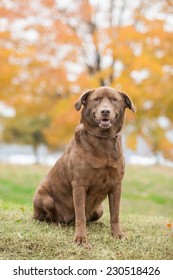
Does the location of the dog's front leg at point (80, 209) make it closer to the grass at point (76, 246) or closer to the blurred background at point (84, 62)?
the grass at point (76, 246)

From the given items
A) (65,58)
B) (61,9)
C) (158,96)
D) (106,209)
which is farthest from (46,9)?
(106,209)

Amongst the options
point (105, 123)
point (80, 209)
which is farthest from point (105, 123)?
point (80, 209)

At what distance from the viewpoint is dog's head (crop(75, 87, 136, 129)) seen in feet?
17.0

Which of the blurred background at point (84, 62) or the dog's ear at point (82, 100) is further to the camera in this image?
the blurred background at point (84, 62)

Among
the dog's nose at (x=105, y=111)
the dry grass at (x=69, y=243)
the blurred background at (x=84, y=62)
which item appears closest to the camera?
the dry grass at (x=69, y=243)

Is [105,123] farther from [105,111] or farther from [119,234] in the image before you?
[119,234]

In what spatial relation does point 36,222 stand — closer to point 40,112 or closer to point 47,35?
point 47,35

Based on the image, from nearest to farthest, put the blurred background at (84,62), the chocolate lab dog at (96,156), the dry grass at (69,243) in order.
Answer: the dry grass at (69,243)
the chocolate lab dog at (96,156)
the blurred background at (84,62)

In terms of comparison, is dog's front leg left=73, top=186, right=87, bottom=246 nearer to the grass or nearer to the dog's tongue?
the grass

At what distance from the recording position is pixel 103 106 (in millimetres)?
5164

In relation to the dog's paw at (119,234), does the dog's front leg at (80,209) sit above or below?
above

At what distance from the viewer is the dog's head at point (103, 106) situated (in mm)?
5172

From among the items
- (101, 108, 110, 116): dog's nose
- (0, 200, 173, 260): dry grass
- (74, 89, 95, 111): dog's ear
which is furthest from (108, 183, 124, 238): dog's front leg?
(74, 89, 95, 111): dog's ear

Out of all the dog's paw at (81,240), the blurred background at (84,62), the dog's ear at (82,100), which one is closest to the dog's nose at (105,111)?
the dog's ear at (82,100)
